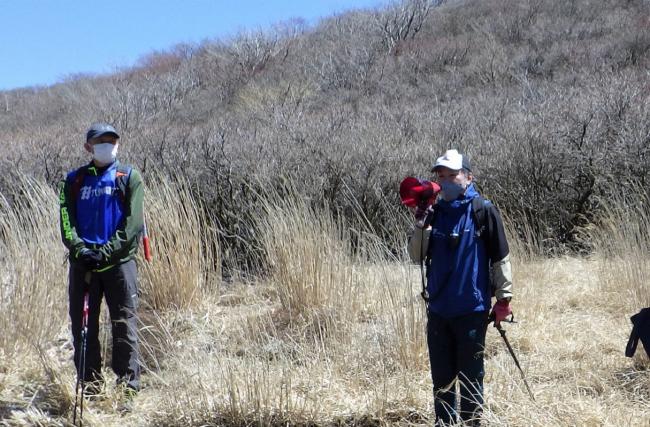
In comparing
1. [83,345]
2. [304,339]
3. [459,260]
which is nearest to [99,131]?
[83,345]

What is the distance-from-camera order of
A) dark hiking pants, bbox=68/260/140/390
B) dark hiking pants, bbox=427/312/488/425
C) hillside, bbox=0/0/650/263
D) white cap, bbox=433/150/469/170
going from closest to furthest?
1. white cap, bbox=433/150/469/170
2. dark hiking pants, bbox=427/312/488/425
3. dark hiking pants, bbox=68/260/140/390
4. hillside, bbox=0/0/650/263

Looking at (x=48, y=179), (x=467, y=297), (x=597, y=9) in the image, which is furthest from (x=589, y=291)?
(x=597, y=9)

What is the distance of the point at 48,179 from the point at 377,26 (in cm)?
2014

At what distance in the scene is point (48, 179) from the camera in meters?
8.04

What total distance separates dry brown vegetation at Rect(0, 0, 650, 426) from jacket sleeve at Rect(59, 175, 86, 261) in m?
0.81

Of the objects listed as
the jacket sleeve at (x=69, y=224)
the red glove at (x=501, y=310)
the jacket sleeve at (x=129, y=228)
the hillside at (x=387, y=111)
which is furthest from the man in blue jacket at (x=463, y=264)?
the hillside at (x=387, y=111)

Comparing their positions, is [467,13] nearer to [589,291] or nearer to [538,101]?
[538,101]

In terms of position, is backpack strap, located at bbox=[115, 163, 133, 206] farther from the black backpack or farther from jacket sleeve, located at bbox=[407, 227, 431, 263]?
the black backpack

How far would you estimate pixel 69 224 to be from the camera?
3871 millimetres

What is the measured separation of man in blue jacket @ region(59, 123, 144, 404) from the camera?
387 cm

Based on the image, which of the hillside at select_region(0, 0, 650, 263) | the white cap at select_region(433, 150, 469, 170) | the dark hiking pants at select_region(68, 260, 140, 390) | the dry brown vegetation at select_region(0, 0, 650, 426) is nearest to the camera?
the white cap at select_region(433, 150, 469, 170)

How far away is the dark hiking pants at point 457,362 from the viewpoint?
10.4ft

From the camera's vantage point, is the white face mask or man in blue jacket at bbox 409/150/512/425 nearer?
man in blue jacket at bbox 409/150/512/425

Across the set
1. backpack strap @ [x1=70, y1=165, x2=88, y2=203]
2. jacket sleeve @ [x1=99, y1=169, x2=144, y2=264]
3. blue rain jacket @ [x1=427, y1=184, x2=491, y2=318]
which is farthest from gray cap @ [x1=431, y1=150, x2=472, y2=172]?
backpack strap @ [x1=70, y1=165, x2=88, y2=203]
